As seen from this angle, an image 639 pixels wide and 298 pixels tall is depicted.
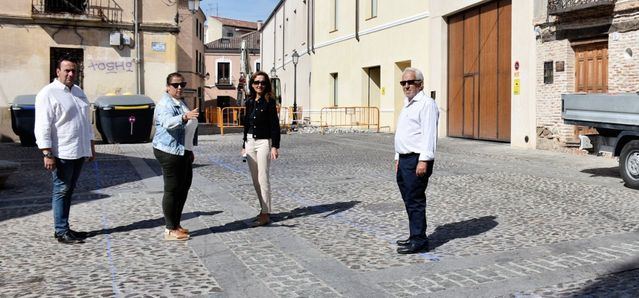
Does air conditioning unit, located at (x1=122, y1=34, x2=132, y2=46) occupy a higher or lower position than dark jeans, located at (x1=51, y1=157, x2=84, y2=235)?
higher

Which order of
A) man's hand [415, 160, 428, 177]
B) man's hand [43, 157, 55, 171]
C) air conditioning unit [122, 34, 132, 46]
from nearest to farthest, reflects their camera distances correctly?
1. man's hand [415, 160, 428, 177]
2. man's hand [43, 157, 55, 171]
3. air conditioning unit [122, 34, 132, 46]

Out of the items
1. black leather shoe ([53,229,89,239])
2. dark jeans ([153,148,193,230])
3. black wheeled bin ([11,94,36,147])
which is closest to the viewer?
dark jeans ([153,148,193,230])

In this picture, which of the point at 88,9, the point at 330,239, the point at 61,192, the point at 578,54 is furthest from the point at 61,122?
the point at 88,9

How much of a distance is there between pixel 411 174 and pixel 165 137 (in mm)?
2308

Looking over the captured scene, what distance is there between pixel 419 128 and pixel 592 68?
36.1 feet

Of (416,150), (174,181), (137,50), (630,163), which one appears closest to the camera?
(416,150)

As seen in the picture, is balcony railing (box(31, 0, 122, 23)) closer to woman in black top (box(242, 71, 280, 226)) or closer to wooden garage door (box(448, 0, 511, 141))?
wooden garage door (box(448, 0, 511, 141))

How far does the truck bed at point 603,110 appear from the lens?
29.6 ft

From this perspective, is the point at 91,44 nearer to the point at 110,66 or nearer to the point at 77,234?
the point at 110,66

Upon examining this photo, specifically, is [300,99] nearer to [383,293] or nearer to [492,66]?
[492,66]

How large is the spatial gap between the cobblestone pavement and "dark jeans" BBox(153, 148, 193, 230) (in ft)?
0.98

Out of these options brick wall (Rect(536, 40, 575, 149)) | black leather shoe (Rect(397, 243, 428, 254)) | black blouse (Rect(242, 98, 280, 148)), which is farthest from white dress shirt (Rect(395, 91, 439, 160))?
brick wall (Rect(536, 40, 575, 149))

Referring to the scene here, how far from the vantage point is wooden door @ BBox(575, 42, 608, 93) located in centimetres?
1413

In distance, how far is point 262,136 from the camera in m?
6.47
